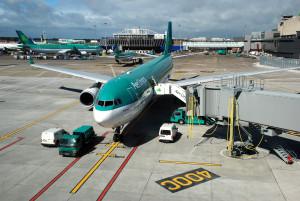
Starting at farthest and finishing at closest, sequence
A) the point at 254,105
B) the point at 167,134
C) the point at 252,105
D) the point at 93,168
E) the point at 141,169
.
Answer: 1. the point at 167,134
2. the point at 252,105
3. the point at 254,105
4. the point at 93,168
5. the point at 141,169

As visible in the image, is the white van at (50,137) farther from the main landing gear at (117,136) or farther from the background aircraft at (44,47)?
the background aircraft at (44,47)

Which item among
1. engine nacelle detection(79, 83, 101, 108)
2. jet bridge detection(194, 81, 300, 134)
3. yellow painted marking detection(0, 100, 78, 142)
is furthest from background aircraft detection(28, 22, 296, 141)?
yellow painted marking detection(0, 100, 78, 142)

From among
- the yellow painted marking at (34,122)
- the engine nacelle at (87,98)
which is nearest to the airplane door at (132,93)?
the engine nacelle at (87,98)

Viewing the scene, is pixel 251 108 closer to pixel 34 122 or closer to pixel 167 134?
pixel 167 134

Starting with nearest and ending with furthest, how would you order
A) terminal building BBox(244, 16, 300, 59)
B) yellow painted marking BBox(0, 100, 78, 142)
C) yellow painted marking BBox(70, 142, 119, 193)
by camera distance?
yellow painted marking BBox(70, 142, 119, 193)
yellow painted marking BBox(0, 100, 78, 142)
terminal building BBox(244, 16, 300, 59)

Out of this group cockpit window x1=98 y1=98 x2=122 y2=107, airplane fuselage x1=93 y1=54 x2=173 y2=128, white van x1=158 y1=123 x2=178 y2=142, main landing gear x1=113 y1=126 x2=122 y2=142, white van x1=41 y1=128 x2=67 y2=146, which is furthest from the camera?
main landing gear x1=113 y1=126 x2=122 y2=142

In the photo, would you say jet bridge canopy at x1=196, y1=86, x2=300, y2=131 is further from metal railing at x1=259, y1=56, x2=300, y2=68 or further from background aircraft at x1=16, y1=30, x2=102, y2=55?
background aircraft at x1=16, y1=30, x2=102, y2=55

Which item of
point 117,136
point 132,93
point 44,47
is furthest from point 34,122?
point 44,47

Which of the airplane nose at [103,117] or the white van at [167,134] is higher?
the airplane nose at [103,117]

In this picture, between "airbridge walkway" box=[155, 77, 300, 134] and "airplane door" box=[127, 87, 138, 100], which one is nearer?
"airbridge walkway" box=[155, 77, 300, 134]

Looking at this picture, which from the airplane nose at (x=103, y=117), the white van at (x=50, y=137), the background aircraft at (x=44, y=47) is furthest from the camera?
the background aircraft at (x=44, y=47)

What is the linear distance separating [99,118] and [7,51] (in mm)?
187432

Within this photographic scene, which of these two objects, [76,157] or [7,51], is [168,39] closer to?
[76,157]

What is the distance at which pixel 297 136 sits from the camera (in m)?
25.3
